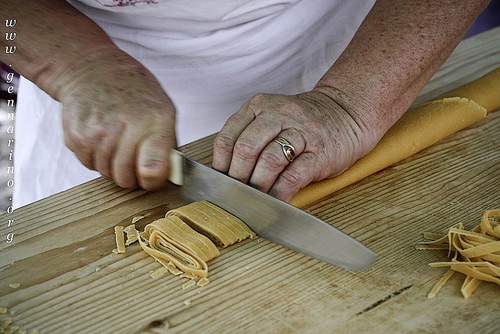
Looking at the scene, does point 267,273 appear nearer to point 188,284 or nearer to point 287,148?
point 188,284

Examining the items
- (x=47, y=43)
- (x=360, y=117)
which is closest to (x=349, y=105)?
(x=360, y=117)

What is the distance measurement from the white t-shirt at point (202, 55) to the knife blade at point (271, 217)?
681 mm

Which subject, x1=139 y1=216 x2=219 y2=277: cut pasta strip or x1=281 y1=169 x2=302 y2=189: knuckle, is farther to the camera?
x1=281 y1=169 x2=302 y2=189: knuckle

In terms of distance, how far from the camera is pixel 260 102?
1646 millimetres

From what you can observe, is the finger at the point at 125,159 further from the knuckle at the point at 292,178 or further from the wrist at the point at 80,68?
the knuckle at the point at 292,178

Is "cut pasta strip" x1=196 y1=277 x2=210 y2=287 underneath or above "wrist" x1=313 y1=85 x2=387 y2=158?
underneath

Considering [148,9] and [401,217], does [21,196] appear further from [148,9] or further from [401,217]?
[401,217]

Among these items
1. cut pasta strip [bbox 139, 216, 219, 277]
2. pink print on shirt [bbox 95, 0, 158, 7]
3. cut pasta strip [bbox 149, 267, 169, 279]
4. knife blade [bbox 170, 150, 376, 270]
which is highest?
pink print on shirt [bbox 95, 0, 158, 7]

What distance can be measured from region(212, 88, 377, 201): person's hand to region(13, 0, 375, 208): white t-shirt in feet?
1.60

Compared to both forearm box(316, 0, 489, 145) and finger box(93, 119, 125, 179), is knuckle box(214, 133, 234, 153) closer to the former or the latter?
finger box(93, 119, 125, 179)

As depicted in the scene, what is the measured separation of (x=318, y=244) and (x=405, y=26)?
0.89 meters

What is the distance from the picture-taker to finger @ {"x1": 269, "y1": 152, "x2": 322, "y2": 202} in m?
1.53

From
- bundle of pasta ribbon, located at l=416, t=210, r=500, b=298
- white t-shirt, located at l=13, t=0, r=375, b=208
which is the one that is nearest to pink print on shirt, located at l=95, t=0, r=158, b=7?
white t-shirt, located at l=13, t=0, r=375, b=208

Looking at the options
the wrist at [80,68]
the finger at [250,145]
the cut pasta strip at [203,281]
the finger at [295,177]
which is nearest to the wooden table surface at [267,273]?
the cut pasta strip at [203,281]
